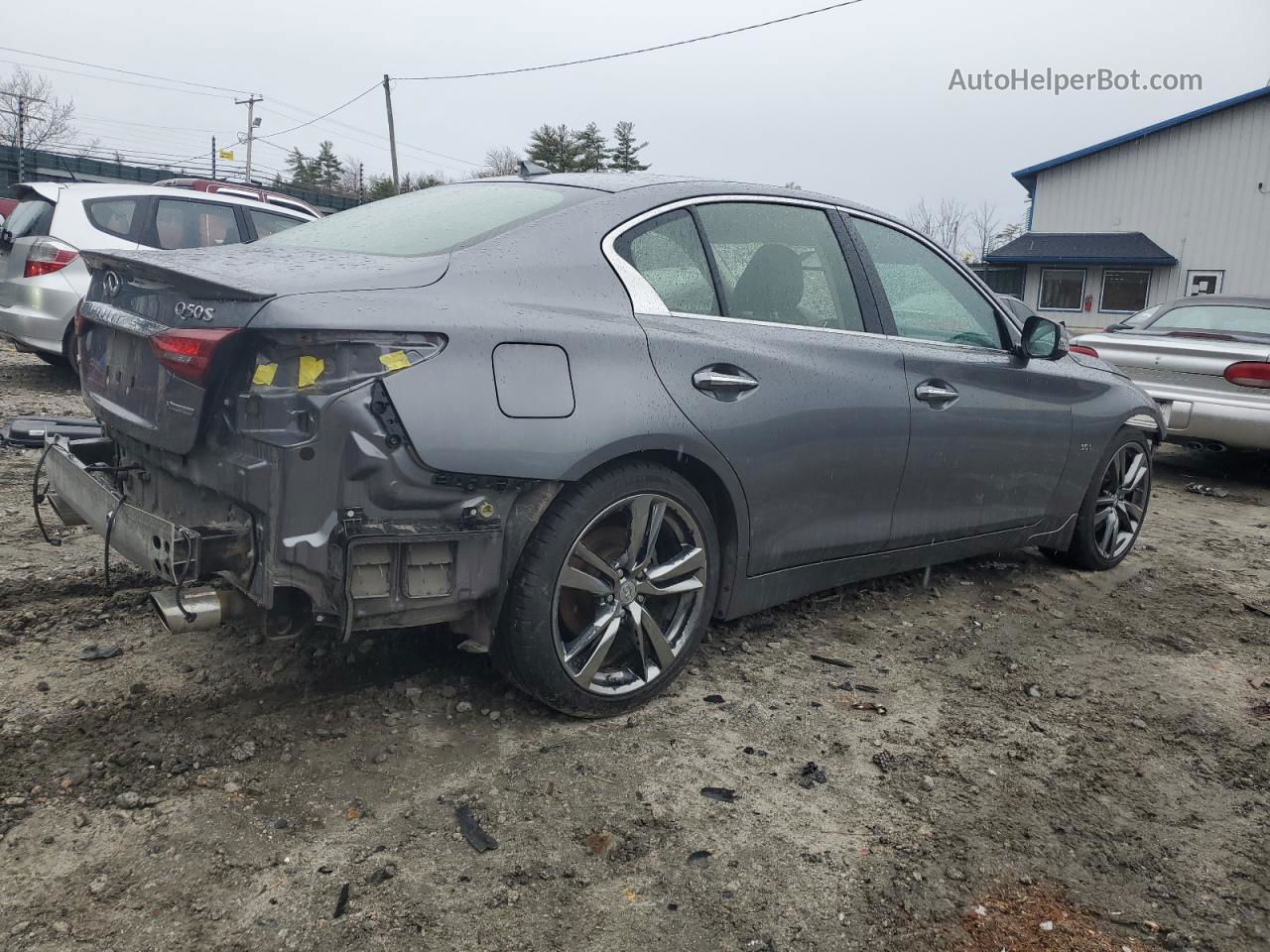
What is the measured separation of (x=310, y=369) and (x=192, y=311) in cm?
40

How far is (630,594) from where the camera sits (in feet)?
Result: 10.4

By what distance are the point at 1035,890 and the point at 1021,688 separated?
4.37 feet

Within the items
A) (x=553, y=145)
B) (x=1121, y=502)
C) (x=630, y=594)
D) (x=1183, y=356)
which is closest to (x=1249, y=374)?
(x=1183, y=356)

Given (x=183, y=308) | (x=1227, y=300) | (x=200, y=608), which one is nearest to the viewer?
(x=200, y=608)

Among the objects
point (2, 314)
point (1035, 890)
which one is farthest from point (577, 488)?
point (2, 314)

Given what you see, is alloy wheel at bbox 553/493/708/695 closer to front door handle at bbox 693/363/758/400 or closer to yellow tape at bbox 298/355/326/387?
front door handle at bbox 693/363/758/400

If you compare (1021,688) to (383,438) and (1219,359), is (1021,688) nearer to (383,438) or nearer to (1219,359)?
(383,438)

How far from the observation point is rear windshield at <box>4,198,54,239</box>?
7859 mm

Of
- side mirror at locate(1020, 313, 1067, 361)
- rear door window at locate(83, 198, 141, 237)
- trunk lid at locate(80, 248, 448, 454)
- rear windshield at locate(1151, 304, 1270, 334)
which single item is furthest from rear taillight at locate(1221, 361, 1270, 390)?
rear door window at locate(83, 198, 141, 237)

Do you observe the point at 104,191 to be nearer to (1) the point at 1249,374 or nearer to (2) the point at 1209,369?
(2) the point at 1209,369

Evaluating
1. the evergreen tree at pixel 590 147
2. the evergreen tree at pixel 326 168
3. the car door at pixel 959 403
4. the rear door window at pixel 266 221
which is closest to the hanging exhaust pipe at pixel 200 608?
the car door at pixel 959 403

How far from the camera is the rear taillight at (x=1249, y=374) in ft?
24.2

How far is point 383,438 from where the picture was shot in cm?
252

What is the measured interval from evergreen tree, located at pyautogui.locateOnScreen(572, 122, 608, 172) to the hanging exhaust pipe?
57.5 m
